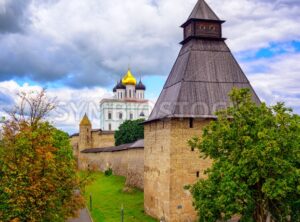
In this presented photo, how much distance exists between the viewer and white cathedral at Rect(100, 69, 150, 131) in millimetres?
102750

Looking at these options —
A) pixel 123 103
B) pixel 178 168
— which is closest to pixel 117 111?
pixel 123 103

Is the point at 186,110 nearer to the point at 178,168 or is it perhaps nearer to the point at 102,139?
the point at 178,168

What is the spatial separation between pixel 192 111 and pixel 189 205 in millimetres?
5026

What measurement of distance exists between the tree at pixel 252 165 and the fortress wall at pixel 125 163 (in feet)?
40.6

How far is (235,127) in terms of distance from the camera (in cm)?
1734

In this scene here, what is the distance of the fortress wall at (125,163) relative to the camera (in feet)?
123

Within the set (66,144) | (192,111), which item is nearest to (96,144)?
(66,144)

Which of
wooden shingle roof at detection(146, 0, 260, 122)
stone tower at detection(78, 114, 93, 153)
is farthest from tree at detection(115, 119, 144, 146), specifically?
wooden shingle roof at detection(146, 0, 260, 122)

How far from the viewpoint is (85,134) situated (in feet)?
234

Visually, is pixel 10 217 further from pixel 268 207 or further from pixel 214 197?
pixel 268 207

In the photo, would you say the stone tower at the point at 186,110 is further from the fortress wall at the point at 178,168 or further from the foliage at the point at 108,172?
the foliage at the point at 108,172

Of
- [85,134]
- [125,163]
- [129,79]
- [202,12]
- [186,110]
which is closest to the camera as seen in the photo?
[186,110]

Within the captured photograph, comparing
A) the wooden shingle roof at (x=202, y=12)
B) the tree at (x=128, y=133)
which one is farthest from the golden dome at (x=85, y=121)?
the wooden shingle roof at (x=202, y=12)

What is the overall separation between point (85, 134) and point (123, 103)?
1265 inches
